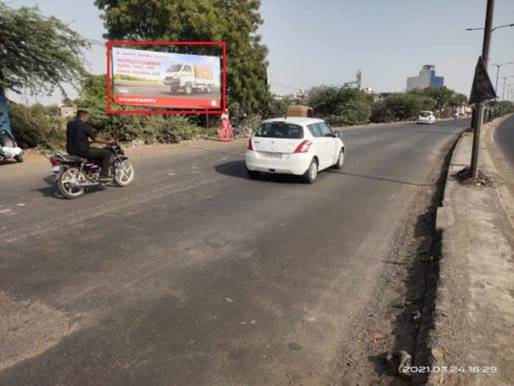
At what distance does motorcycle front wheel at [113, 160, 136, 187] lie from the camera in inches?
342

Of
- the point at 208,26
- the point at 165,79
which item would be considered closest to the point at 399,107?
the point at 208,26

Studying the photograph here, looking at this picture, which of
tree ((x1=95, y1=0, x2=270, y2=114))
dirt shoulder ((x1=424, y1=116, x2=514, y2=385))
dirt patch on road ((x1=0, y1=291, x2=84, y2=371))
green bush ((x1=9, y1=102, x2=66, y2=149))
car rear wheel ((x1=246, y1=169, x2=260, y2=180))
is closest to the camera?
dirt shoulder ((x1=424, y1=116, x2=514, y2=385))

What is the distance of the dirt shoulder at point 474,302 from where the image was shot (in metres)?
2.71

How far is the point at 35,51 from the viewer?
1274 centimetres

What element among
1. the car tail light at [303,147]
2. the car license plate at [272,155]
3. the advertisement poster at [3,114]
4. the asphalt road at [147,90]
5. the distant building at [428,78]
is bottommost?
the car license plate at [272,155]

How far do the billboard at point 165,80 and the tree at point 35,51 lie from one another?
Result: 519cm

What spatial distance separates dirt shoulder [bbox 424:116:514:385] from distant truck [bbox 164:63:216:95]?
17.3 m

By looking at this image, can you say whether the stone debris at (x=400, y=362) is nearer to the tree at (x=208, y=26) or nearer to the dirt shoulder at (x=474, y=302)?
the dirt shoulder at (x=474, y=302)

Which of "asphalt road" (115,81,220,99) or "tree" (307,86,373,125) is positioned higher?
"tree" (307,86,373,125)

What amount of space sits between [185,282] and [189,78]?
61.8 ft

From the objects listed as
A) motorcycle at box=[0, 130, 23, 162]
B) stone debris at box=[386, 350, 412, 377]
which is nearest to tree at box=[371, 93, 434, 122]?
motorcycle at box=[0, 130, 23, 162]

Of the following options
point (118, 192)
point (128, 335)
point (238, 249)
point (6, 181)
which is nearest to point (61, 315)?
point (128, 335)

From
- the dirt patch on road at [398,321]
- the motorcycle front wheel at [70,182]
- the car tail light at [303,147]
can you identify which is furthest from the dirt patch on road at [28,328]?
the car tail light at [303,147]

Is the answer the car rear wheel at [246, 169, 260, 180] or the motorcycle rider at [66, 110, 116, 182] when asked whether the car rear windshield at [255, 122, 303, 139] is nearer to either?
the car rear wheel at [246, 169, 260, 180]
